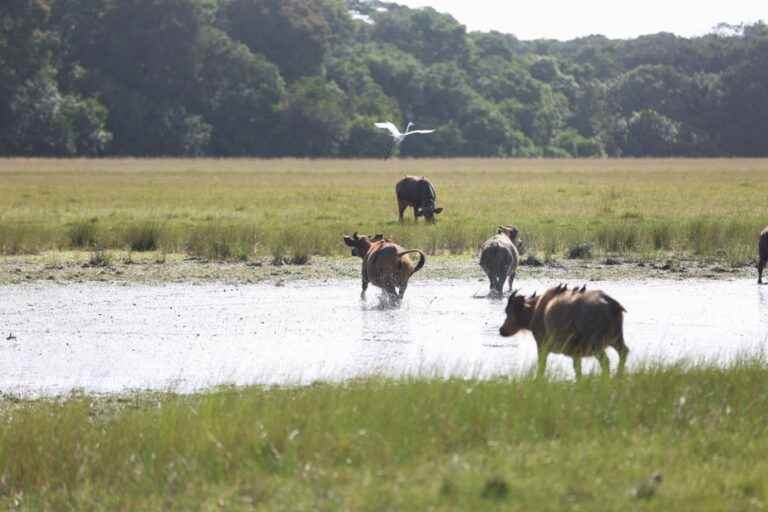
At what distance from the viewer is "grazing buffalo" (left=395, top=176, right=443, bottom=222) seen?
28.1 m

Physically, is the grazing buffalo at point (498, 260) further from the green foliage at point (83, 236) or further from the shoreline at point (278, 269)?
the green foliage at point (83, 236)

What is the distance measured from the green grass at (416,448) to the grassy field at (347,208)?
12.2 metres

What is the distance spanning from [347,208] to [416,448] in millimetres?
24287

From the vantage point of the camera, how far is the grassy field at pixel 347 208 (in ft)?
73.6

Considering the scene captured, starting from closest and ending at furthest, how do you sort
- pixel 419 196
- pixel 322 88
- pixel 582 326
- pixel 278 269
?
pixel 582 326
pixel 278 269
pixel 419 196
pixel 322 88

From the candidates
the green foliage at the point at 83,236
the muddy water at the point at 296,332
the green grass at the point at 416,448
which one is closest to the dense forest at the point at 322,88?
the green foliage at the point at 83,236

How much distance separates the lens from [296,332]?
1417cm

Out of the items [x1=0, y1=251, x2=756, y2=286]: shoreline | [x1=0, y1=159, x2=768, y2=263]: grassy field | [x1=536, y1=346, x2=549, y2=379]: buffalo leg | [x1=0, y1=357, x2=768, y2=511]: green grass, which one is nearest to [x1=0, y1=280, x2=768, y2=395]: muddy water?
[x1=536, y1=346, x2=549, y2=379]: buffalo leg

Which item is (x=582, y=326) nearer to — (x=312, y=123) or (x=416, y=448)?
(x=416, y=448)

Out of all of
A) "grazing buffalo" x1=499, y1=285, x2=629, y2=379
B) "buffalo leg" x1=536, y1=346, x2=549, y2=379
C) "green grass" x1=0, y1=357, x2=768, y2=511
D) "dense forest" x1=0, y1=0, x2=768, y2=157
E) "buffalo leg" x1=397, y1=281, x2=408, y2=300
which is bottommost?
"buffalo leg" x1=397, y1=281, x2=408, y2=300

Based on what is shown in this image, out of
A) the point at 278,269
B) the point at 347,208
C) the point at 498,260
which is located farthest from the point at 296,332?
the point at 347,208

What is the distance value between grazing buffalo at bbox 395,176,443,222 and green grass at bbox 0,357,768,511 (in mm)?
18584

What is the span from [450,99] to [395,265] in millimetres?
64924

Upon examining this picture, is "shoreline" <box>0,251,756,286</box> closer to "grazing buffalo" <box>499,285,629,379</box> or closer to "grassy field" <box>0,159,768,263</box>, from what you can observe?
"grassy field" <box>0,159,768,263</box>
